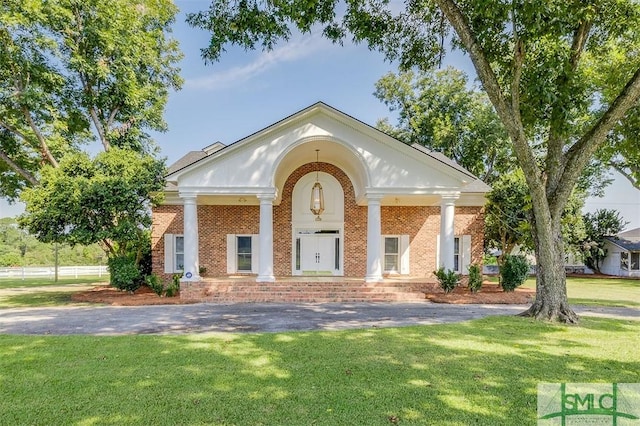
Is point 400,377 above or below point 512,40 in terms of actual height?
below

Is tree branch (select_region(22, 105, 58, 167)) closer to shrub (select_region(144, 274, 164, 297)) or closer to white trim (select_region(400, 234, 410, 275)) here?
shrub (select_region(144, 274, 164, 297))

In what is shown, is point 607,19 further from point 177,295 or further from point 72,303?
point 72,303

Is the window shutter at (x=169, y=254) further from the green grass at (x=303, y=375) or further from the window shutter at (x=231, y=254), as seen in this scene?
the green grass at (x=303, y=375)

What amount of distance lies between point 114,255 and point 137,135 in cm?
848

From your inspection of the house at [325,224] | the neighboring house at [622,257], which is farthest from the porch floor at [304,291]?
the neighboring house at [622,257]

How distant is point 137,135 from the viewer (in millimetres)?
20672

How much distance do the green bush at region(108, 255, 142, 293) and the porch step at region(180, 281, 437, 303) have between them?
265cm

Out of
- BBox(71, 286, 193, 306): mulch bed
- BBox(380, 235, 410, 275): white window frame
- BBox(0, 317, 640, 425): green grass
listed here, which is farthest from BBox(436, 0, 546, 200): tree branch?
BBox(71, 286, 193, 306): mulch bed

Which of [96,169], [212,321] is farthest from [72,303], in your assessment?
[212,321]

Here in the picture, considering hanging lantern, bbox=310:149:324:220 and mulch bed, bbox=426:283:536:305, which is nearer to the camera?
mulch bed, bbox=426:283:536:305

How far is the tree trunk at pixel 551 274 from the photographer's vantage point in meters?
8.57

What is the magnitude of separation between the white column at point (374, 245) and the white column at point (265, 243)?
3.78 metres

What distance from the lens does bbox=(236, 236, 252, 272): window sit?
17016mm

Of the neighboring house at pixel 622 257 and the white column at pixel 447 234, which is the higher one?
the white column at pixel 447 234
